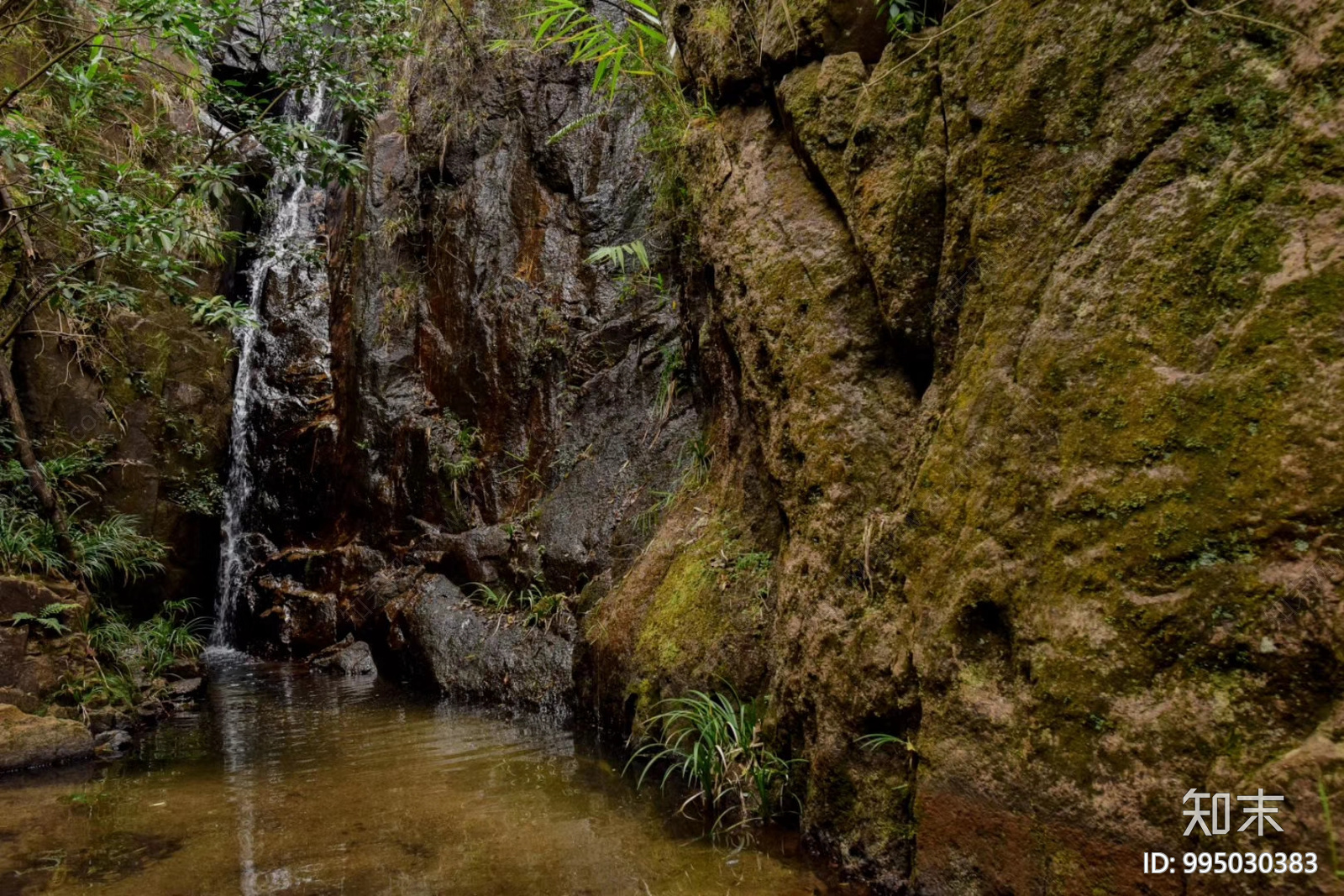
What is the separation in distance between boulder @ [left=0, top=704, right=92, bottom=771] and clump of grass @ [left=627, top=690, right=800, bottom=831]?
3944 mm

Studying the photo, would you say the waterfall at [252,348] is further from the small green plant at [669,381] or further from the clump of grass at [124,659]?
the small green plant at [669,381]

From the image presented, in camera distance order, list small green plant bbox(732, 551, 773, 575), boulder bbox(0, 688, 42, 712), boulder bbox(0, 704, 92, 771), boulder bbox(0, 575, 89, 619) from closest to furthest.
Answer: small green plant bbox(732, 551, 773, 575)
boulder bbox(0, 704, 92, 771)
boulder bbox(0, 688, 42, 712)
boulder bbox(0, 575, 89, 619)

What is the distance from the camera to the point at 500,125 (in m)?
8.73

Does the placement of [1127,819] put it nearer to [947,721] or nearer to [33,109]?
[947,721]

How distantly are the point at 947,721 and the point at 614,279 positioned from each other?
19.7 ft

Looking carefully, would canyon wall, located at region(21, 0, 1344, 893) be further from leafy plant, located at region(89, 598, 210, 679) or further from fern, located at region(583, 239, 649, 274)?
leafy plant, located at region(89, 598, 210, 679)

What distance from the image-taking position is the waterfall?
9.78m

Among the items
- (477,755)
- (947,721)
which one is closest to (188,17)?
(477,755)

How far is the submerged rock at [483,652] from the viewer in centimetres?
594

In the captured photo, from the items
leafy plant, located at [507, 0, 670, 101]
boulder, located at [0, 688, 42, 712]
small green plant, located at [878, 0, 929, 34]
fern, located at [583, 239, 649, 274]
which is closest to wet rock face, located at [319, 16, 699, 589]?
fern, located at [583, 239, 649, 274]

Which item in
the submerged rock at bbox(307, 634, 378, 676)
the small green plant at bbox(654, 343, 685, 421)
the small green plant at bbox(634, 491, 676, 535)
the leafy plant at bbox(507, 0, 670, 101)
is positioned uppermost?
the leafy plant at bbox(507, 0, 670, 101)

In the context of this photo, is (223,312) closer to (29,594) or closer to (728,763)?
(29,594)

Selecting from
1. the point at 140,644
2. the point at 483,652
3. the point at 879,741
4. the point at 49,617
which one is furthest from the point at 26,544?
the point at 879,741

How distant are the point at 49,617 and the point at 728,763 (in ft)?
16.4
